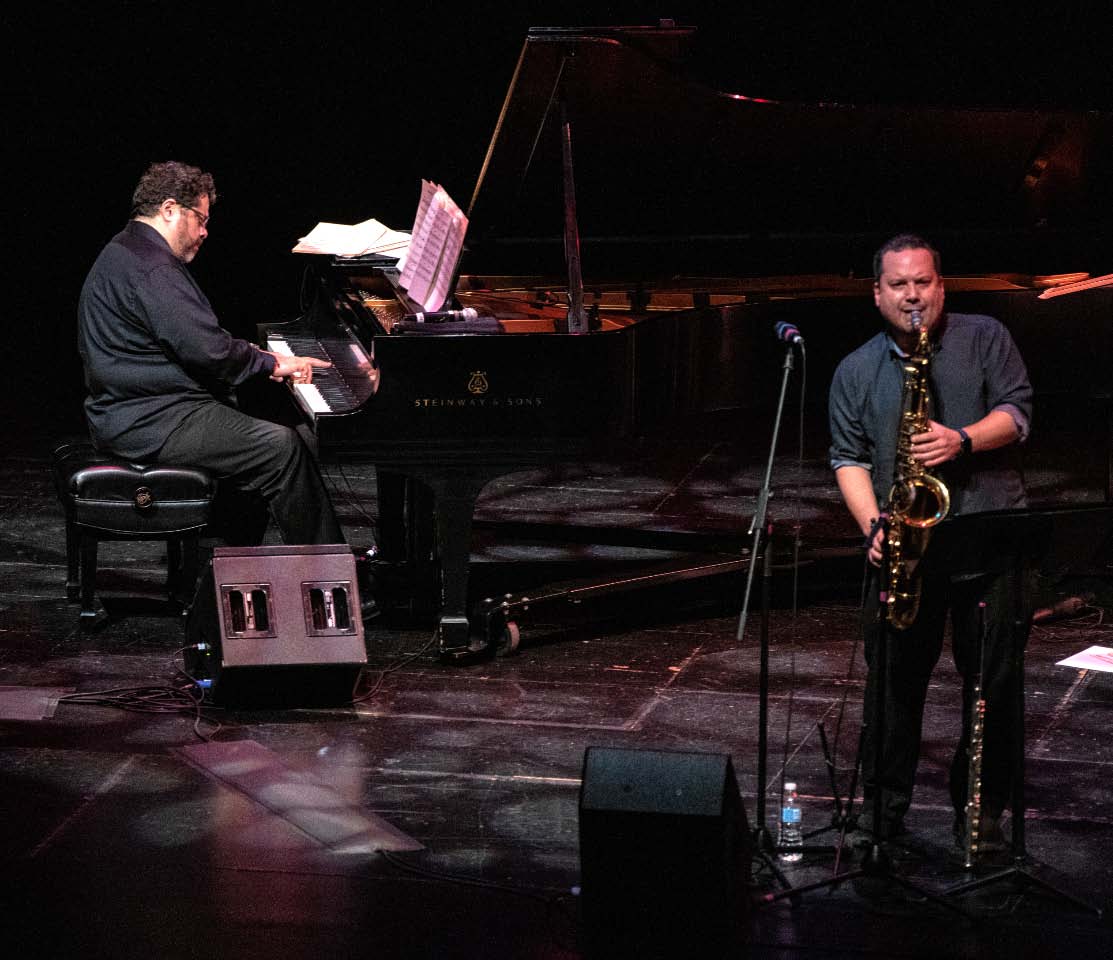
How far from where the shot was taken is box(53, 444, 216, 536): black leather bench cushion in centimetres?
540

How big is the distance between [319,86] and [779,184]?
10.5ft

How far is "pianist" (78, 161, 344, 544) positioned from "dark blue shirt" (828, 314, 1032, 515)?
2.18m

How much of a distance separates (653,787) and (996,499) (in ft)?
3.68

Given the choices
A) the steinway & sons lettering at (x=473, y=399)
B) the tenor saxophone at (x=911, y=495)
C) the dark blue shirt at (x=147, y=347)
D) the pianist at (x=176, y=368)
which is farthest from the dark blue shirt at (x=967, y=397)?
the dark blue shirt at (x=147, y=347)

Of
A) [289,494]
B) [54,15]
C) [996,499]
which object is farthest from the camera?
[54,15]

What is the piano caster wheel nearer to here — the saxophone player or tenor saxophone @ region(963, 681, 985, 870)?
the saxophone player

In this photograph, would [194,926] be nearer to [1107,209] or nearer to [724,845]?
[724,845]

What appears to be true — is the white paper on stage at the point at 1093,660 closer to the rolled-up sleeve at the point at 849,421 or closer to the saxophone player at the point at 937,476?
the saxophone player at the point at 937,476

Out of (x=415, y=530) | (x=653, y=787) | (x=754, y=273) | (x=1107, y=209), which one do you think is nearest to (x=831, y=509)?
(x=754, y=273)

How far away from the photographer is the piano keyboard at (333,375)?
17.7ft

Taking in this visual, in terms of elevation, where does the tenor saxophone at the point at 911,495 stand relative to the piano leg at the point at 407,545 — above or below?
above

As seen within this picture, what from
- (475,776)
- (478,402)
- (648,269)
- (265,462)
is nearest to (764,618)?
(475,776)

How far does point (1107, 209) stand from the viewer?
6.74m

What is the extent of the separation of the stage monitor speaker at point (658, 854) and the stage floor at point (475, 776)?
39 millimetres
